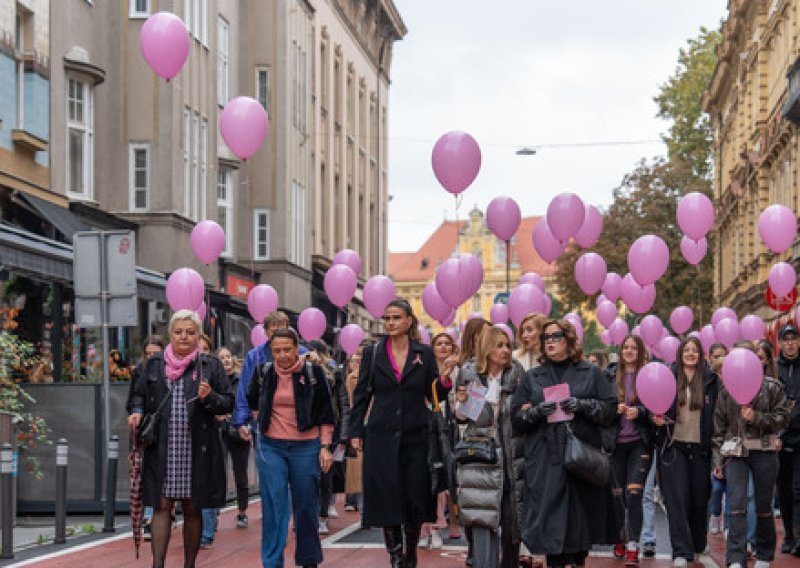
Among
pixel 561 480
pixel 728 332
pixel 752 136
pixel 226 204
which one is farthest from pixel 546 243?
pixel 752 136

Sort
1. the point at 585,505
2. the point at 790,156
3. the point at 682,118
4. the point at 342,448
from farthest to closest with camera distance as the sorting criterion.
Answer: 1. the point at 682,118
2. the point at 790,156
3. the point at 342,448
4. the point at 585,505

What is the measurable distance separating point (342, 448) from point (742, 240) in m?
47.8

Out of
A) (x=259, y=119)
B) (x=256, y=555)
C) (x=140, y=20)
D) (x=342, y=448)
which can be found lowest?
(x=256, y=555)

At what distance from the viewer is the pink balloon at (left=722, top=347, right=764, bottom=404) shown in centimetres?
1295

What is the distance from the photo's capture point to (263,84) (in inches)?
1720

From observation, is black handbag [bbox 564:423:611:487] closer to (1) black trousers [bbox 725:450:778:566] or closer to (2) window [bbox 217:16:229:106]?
(1) black trousers [bbox 725:450:778:566]

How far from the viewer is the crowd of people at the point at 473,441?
10.7 metres

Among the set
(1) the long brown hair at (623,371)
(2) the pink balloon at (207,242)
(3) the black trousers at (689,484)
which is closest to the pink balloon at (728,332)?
(2) the pink balloon at (207,242)

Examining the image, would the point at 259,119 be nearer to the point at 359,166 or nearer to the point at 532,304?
the point at 532,304

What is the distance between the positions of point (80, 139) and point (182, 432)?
725 inches

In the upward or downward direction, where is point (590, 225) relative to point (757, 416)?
upward

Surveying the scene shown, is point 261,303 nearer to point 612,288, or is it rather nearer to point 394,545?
point 612,288

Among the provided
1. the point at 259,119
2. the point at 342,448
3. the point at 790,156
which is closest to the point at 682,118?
the point at 790,156

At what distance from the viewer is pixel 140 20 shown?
31500 mm
